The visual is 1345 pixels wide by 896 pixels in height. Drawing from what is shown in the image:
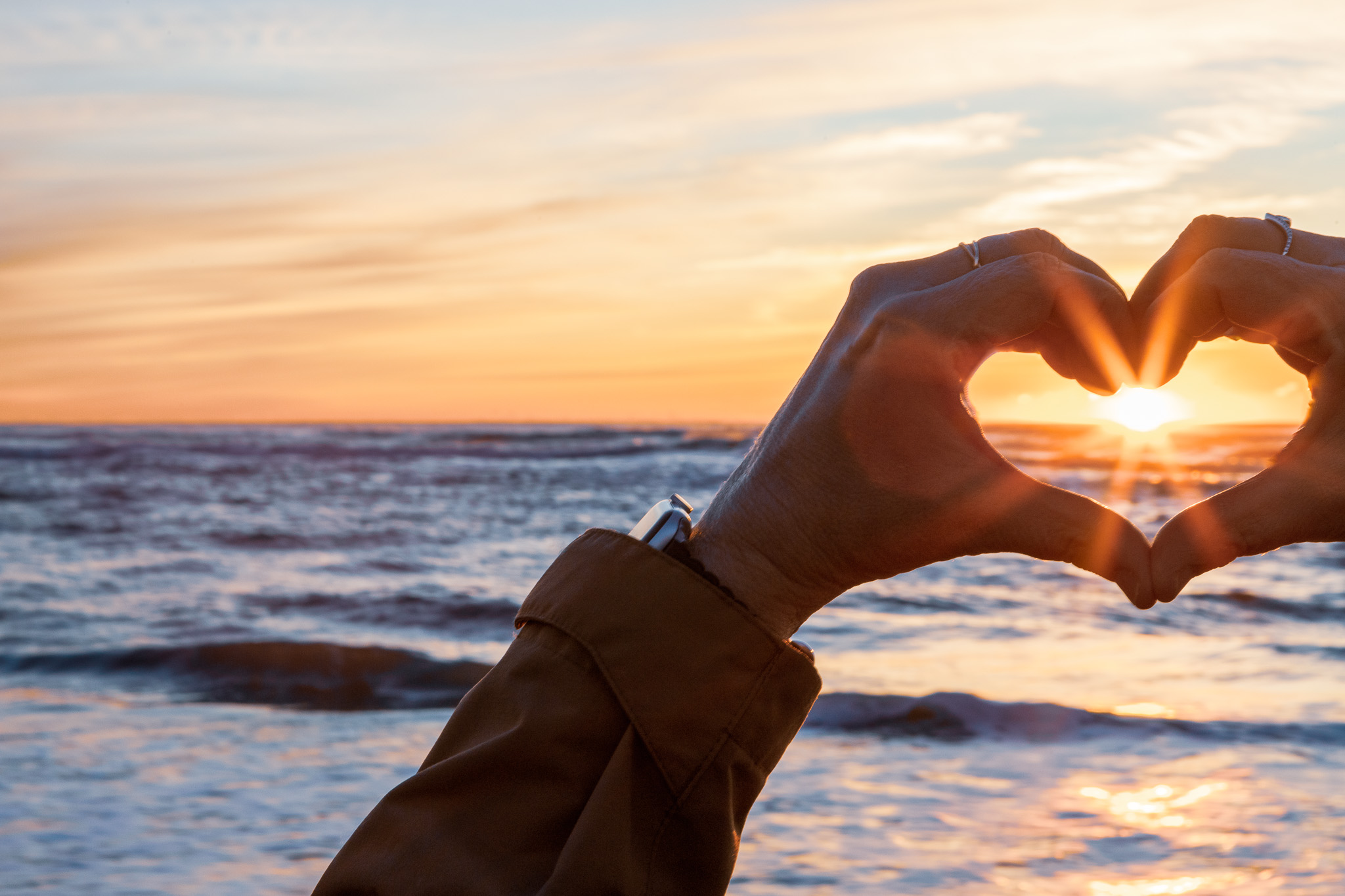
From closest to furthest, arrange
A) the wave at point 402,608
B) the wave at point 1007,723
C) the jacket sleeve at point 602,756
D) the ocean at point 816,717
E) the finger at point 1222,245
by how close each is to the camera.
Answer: the jacket sleeve at point 602,756 < the finger at point 1222,245 < the ocean at point 816,717 < the wave at point 1007,723 < the wave at point 402,608

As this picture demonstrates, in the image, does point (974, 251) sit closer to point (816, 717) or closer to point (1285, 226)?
point (1285, 226)

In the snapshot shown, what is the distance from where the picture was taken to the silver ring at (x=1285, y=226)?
103 centimetres

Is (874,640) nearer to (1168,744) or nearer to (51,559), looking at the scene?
(1168,744)

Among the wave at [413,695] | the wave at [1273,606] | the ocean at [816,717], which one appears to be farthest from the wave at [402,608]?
the wave at [1273,606]

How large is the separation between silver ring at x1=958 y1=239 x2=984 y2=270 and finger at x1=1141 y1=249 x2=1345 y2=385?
0.18 meters

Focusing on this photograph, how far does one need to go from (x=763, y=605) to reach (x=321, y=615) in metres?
5.57

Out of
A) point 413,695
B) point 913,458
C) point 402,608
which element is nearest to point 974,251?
point 913,458

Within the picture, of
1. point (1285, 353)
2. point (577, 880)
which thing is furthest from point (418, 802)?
point (1285, 353)

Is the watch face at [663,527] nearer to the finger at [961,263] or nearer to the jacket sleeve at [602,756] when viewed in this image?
the jacket sleeve at [602,756]

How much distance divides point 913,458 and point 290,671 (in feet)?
14.6

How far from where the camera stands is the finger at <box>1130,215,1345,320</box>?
40.2 inches

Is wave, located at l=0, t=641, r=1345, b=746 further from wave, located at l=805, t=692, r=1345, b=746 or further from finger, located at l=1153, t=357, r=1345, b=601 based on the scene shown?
finger, located at l=1153, t=357, r=1345, b=601

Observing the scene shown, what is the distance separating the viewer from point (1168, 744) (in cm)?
369

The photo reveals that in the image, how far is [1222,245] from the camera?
110 centimetres
